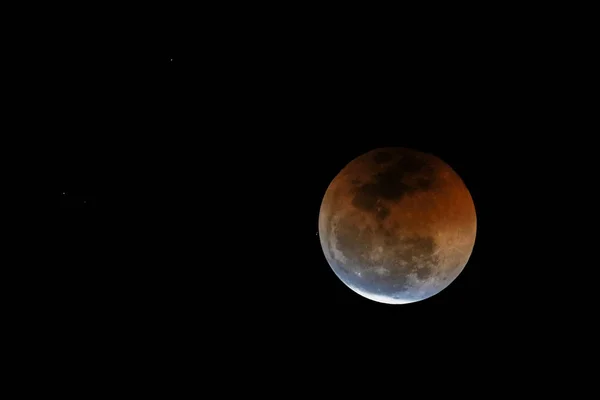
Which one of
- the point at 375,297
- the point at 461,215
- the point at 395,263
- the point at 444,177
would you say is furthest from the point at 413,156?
the point at 375,297

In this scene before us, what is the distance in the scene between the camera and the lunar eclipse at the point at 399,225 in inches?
183

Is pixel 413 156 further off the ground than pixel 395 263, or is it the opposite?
pixel 413 156

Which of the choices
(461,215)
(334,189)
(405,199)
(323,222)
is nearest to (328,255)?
(323,222)

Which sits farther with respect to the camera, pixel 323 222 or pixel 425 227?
pixel 323 222

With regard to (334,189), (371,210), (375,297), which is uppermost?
(334,189)

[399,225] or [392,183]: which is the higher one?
[392,183]

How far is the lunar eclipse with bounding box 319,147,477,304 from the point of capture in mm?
4645

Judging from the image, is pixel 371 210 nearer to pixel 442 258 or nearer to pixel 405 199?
pixel 405 199

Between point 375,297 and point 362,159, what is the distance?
4.49ft

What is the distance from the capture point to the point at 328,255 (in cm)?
513

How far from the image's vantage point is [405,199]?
4.64 meters

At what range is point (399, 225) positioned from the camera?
462cm

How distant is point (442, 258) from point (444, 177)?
2.51ft

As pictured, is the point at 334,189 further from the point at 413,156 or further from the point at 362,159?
the point at 413,156
